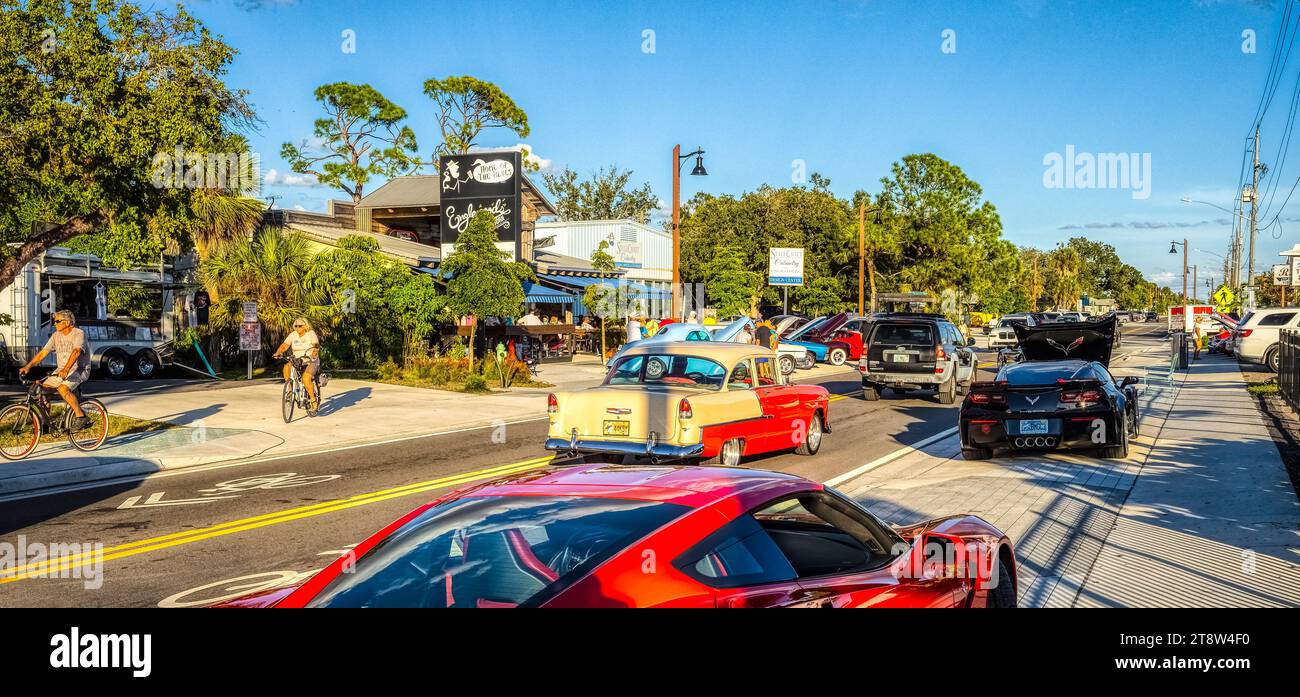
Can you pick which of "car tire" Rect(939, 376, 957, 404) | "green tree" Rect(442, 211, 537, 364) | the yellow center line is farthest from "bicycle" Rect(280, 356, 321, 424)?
"car tire" Rect(939, 376, 957, 404)

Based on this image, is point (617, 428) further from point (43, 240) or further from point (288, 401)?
point (43, 240)

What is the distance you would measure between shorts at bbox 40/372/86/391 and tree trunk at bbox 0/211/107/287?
8.29ft

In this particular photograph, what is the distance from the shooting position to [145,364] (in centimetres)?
2577

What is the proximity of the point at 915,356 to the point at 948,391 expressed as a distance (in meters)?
1.10

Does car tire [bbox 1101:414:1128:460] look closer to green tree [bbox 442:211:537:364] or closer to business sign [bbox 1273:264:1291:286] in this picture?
green tree [bbox 442:211:537:364]

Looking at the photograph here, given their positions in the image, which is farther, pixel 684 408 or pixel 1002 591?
pixel 684 408

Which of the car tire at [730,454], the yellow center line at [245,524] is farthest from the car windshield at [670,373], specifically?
the yellow center line at [245,524]

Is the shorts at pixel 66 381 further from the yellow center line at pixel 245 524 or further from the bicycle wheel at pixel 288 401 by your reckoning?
the yellow center line at pixel 245 524

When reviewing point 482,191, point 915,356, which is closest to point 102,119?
point 915,356

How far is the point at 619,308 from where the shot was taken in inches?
1596

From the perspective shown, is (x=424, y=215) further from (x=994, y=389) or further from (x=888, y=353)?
(x=994, y=389)

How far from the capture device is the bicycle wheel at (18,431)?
43.7ft

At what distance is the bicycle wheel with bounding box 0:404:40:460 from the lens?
13.3 metres
